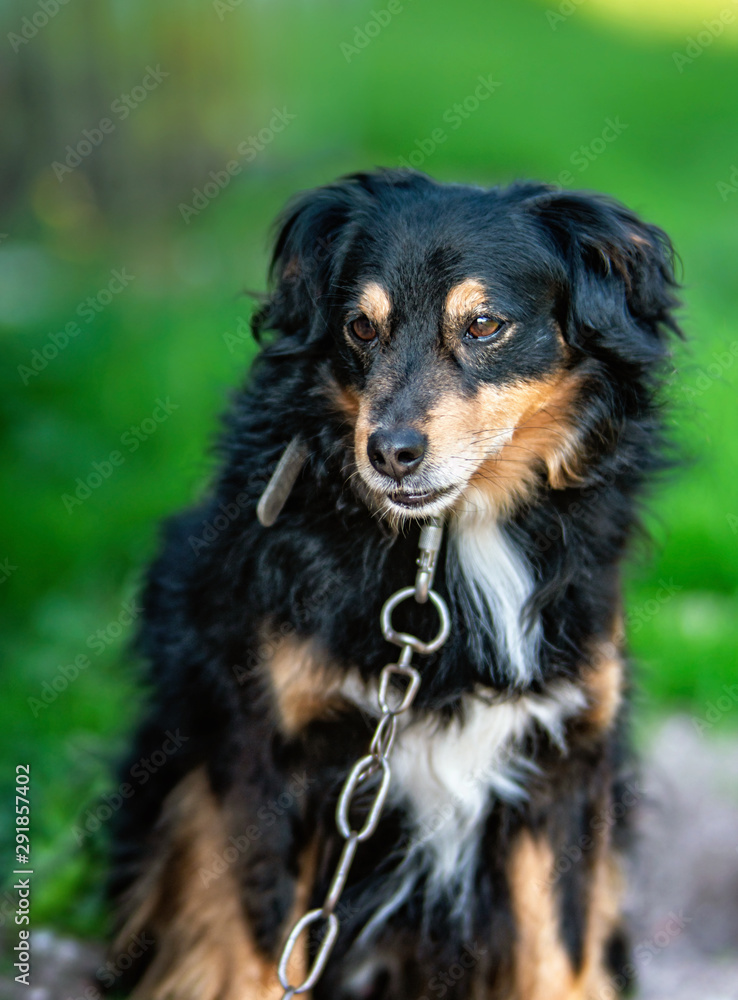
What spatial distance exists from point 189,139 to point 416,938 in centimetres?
667

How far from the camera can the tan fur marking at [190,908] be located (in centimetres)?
273

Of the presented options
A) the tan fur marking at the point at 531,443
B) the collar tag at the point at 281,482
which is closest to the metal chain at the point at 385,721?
the tan fur marking at the point at 531,443

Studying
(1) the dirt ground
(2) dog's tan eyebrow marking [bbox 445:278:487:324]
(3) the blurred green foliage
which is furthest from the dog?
(1) the dirt ground

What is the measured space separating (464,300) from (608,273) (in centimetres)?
37

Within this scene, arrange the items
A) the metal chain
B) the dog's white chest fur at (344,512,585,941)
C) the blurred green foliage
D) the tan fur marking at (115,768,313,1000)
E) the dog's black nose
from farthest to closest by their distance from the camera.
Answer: the blurred green foliage, the tan fur marking at (115,768,313,1000), the dog's white chest fur at (344,512,585,941), the dog's black nose, the metal chain

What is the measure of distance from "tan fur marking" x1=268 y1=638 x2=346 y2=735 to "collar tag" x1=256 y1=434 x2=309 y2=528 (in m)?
0.30

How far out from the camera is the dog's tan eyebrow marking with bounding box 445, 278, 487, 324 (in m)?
2.44

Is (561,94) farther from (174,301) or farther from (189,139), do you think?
(174,301)

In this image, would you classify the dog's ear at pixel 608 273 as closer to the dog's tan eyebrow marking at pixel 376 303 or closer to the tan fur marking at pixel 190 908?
the dog's tan eyebrow marking at pixel 376 303

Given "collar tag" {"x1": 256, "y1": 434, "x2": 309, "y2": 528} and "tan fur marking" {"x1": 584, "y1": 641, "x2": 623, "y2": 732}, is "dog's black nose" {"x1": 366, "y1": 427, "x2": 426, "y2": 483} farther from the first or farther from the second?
"tan fur marking" {"x1": 584, "y1": 641, "x2": 623, "y2": 732}

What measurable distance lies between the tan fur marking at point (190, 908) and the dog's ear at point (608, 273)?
1424 mm

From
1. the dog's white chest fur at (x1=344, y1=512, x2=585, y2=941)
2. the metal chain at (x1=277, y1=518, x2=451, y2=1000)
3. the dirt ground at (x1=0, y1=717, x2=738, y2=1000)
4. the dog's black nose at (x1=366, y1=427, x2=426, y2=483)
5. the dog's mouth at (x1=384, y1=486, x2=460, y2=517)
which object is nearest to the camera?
the metal chain at (x1=277, y1=518, x2=451, y2=1000)

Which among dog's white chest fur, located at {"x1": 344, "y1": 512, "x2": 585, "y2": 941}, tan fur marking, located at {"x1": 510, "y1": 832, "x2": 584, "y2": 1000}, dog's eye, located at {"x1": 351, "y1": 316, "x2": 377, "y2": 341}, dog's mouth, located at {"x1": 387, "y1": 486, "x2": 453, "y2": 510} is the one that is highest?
dog's eye, located at {"x1": 351, "y1": 316, "x2": 377, "y2": 341}

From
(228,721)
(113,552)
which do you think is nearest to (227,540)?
(228,721)
